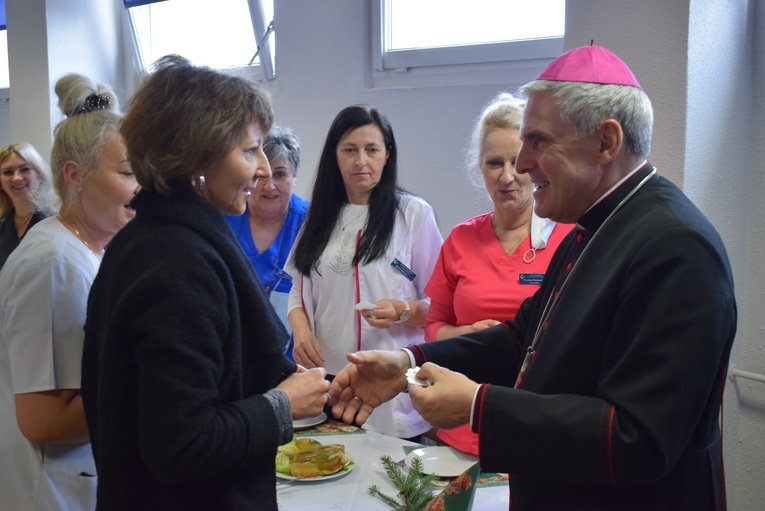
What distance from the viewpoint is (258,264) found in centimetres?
332

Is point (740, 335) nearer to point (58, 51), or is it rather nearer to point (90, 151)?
point (90, 151)

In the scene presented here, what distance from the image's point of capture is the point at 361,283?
9.37ft

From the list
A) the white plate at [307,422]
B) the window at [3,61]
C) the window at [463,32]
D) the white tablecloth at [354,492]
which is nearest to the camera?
the white tablecloth at [354,492]

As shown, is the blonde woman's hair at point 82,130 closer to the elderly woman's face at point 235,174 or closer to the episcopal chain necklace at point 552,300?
the elderly woman's face at point 235,174

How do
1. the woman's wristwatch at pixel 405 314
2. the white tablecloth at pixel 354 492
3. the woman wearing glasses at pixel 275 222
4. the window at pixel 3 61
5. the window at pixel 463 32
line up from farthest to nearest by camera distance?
the window at pixel 3 61 < the window at pixel 463 32 < the woman wearing glasses at pixel 275 222 < the woman's wristwatch at pixel 405 314 < the white tablecloth at pixel 354 492

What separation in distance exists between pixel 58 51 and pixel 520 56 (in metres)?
3.43

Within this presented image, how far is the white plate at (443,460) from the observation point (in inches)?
71.5

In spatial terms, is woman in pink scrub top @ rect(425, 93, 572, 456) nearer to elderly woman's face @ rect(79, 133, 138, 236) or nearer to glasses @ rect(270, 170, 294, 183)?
glasses @ rect(270, 170, 294, 183)

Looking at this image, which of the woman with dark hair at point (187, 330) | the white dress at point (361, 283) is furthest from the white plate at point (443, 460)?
the white dress at point (361, 283)

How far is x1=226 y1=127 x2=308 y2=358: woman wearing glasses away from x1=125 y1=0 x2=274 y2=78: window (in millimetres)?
1728

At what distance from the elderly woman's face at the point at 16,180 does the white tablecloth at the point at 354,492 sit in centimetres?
319

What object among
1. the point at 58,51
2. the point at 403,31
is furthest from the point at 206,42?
the point at 403,31

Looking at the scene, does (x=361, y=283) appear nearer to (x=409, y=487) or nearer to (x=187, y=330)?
(x=409, y=487)

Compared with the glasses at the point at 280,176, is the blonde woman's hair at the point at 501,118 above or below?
above
